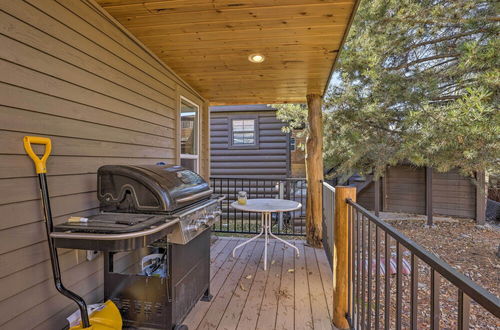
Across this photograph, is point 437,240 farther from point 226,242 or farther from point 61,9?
point 61,9

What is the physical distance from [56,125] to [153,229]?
3.02ft

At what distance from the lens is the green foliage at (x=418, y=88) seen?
11.7 ft

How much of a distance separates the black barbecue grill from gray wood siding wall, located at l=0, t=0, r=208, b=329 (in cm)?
19

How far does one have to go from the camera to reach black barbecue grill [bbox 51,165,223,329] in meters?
1.46

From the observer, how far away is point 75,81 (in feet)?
5.79

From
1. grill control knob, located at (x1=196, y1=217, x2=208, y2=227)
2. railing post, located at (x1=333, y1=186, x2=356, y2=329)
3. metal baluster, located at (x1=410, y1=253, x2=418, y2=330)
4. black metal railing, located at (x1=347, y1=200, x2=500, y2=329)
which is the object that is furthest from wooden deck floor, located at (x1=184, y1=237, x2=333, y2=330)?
metal baluster, located at (x1=410, y1=253, x2=418, y2=330)

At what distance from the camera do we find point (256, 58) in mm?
2725

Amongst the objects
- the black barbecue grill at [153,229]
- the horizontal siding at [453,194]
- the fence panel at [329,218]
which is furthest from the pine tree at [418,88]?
the black barbecue grill at [153,229]

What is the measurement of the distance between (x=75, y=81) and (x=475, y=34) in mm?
5616

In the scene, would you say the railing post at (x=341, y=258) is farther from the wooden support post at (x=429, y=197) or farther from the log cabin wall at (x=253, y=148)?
the wooden support post at (x=429, y=197)

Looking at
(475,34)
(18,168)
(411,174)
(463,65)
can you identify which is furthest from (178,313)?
(411,174)

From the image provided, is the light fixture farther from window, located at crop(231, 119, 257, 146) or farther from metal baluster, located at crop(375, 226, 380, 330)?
window, located at crop(231, 119, 257, 146)

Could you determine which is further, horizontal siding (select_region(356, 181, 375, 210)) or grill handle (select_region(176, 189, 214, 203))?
horizontal siding (select_region(356, 181, 375, 210))

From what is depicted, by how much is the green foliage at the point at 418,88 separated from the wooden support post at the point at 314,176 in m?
1.48
